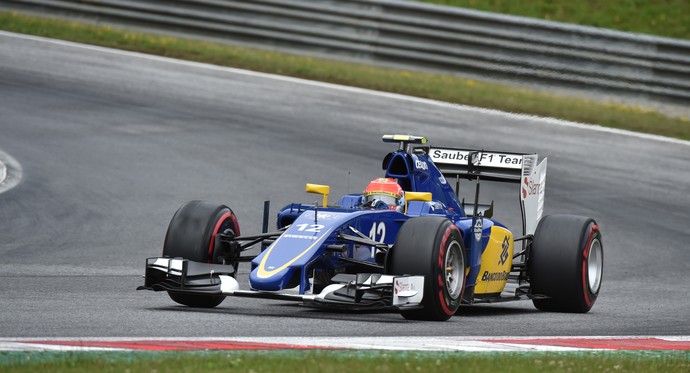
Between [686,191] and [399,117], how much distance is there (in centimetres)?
491

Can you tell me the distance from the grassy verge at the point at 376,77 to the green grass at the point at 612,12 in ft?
7.70

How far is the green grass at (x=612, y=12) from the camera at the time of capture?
24578mm

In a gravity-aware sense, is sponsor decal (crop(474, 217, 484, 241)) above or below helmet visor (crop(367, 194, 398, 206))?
below

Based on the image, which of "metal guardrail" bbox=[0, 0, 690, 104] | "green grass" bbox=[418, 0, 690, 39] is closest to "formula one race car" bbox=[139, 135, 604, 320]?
"metal guardrail" bbox=[0, 0, 690, 104]

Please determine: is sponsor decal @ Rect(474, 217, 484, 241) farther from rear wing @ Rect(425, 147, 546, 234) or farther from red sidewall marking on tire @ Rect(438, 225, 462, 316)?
rear wing @ Rect(425, 147, 546, 234)

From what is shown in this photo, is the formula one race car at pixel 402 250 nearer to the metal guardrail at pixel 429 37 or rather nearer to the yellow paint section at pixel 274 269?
the yellow paint section at pixel 274 269

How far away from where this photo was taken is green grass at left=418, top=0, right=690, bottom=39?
80.6 ft

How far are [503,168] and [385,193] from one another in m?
2.10

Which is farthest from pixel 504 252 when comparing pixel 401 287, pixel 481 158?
pixel 401 287

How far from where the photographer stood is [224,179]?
56.5 ft

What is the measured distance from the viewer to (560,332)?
10.3 m

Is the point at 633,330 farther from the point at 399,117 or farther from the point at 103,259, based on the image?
the point at 399,117

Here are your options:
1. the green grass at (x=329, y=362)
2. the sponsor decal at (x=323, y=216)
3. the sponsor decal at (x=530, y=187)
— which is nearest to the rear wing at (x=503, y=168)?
the sponsor decal at (x=530, y=187)

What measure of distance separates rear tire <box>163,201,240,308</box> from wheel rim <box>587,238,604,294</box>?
11.8 ft
